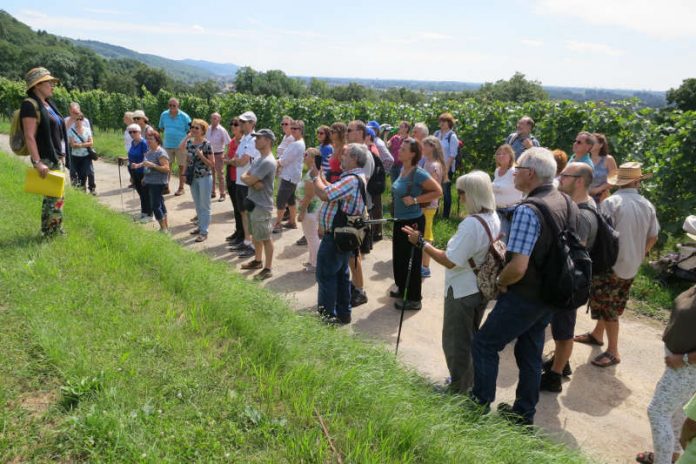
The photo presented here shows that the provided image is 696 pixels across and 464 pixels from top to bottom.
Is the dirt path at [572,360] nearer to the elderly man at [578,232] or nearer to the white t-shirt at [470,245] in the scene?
the elderly man at [578,232]

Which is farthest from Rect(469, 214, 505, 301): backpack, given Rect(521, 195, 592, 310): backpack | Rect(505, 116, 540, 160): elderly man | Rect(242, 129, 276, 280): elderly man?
Rect(505, 116, 540, 160): elderly man

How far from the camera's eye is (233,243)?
8.19m

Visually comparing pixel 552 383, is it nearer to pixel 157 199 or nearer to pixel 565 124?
pixel 157 199

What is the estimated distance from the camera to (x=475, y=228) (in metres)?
3.63

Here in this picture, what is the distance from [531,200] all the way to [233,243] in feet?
19.1

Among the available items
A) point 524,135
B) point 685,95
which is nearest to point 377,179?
point 524,135

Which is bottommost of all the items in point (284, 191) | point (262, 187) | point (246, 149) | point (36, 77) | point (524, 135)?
point (284, 191)

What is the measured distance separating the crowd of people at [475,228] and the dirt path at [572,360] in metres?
0.17

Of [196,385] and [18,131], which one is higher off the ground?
[18,131]

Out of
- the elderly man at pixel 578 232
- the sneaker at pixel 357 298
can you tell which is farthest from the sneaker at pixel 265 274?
the elderly man at pixel 578 232

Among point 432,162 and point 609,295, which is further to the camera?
point 432,162

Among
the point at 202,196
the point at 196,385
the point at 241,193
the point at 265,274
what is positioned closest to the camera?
the point at 196,385

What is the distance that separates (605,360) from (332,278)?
280 centimetres

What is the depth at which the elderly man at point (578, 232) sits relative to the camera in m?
4.03
